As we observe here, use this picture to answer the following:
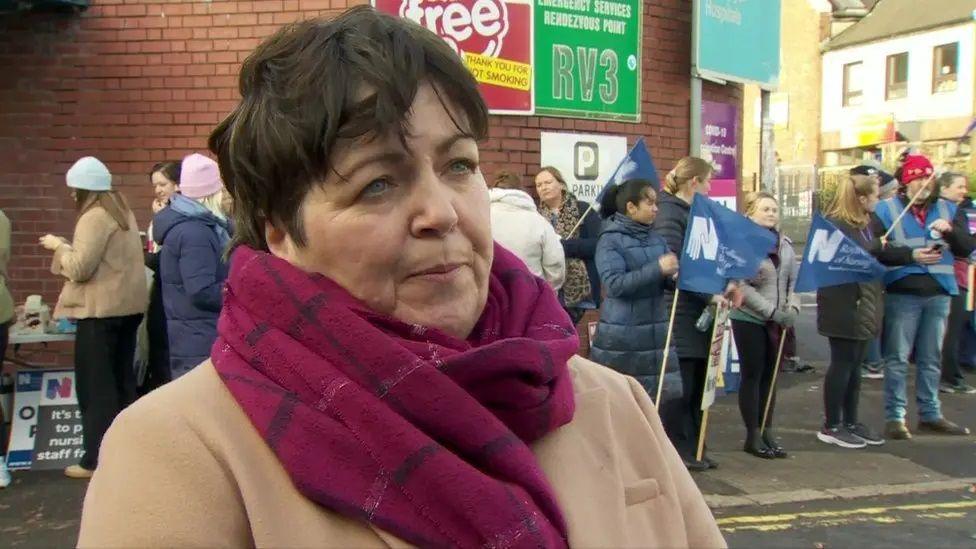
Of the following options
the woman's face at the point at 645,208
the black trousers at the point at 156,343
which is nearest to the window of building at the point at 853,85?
the woman's face at the point at 645,208

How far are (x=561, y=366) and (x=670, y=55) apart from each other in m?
8.08

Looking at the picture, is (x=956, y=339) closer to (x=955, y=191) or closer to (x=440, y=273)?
(x=955, y=191)

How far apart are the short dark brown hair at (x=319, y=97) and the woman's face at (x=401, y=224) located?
0.08 ft

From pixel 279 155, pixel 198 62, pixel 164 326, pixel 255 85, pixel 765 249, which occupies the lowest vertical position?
pixel 164 326

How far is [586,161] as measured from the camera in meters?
8.54

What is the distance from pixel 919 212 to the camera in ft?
27.5

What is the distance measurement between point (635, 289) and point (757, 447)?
6.90ft

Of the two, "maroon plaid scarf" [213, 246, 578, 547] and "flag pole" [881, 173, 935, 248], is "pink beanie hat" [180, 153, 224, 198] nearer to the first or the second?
"maroon plaid scarf" [213, 246, 578, 547]

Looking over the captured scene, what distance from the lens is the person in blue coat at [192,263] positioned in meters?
5.20

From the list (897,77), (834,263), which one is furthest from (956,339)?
(897,77)

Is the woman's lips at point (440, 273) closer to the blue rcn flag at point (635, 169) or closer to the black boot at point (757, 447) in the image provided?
the blue rcn flag at point (635, 169)

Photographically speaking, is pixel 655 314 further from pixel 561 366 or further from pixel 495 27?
pixel 561 366

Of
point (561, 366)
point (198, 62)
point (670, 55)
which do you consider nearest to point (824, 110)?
point (670, 55)

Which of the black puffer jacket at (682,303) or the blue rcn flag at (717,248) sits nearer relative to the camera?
the blue rcn flag at (717,248)
